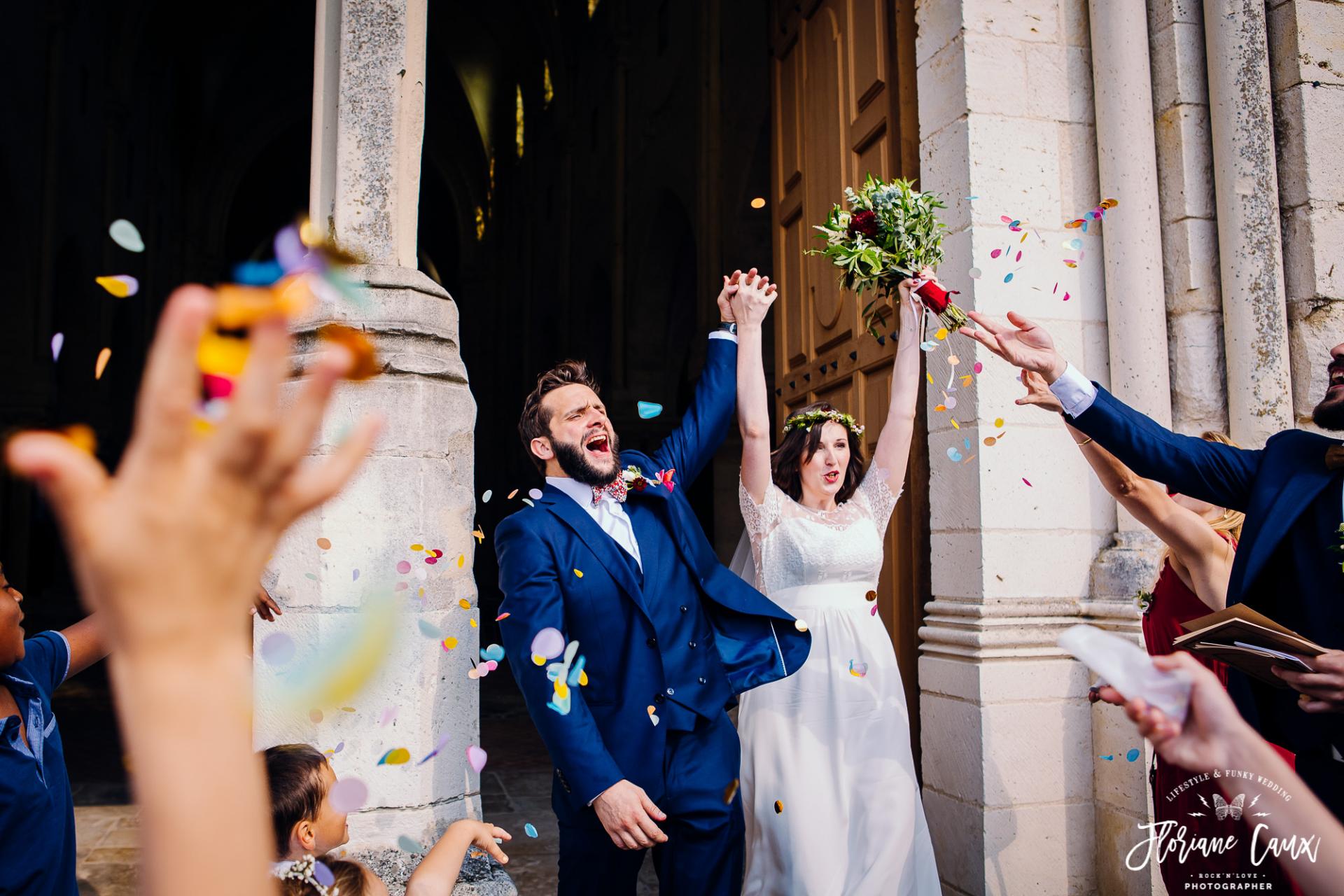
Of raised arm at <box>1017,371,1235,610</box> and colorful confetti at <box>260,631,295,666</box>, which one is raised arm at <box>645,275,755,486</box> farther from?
colorful confetti at <box>260,631,295,666</box>

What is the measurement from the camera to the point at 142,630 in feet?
2.07

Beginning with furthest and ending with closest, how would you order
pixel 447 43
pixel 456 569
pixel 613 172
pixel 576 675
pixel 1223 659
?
pixel 447 43, pixel 613 172, pixel 456 569, pixel 576 675, pixel 1223 659

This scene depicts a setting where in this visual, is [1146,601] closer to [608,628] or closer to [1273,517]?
[1273,517]

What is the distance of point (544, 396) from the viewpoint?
2.85m

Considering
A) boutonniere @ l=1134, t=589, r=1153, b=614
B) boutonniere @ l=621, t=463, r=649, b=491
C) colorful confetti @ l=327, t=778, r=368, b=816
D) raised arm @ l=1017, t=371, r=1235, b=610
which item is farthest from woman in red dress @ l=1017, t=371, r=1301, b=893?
colorful confetti @ l=327, t=778, r=368, b=816

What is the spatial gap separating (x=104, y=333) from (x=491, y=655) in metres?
13.0

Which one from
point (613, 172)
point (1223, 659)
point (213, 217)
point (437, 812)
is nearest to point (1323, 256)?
point (1223, 659)

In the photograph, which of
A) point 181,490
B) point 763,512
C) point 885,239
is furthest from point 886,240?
point 181,490

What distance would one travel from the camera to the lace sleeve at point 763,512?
3258 mm

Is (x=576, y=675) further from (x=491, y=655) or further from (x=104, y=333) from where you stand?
(x=104, y=333)

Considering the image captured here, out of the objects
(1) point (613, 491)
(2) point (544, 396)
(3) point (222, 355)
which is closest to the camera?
(3) point (222, 355)

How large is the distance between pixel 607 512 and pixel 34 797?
59.0 inches

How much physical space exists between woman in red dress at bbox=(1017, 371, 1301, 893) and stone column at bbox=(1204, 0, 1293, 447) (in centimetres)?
86

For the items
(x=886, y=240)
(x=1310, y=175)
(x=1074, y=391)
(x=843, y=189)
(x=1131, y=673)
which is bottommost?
(x=1131, y=673)
